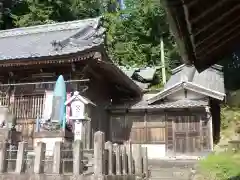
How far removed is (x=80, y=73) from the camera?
14453 mm

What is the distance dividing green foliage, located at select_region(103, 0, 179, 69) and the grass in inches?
732

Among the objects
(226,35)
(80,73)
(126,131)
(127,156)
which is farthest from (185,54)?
(126,131)

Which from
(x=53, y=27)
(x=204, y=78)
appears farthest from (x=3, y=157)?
(x=204, y=78)

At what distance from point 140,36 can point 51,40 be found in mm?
17971

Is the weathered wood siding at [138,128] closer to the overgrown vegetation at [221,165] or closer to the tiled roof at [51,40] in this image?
the overgrown vegetation at [221,165]

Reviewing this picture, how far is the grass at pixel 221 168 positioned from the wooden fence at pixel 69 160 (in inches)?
131

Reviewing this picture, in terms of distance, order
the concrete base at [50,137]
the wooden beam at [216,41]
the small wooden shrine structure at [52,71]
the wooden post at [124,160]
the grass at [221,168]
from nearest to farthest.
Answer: the wooden beam at [216,41] → the wooden post at [124,160] → the grass at [221,168] → the concrete base at [50,137] → the small wooden shrine structure at [52,71]

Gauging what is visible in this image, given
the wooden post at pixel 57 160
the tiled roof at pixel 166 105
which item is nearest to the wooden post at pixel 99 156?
the wooden post at pixel 57 160

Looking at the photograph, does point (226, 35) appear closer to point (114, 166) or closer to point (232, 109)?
point (114, 166)

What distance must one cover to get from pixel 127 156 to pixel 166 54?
2258cm

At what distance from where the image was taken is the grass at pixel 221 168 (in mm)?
10713

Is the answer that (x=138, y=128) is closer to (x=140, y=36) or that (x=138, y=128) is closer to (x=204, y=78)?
(x=204, y=78)

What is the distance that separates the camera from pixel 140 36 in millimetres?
33750

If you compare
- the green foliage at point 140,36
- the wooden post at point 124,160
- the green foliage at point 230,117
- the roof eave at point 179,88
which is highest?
the green foliage at point 140,36
